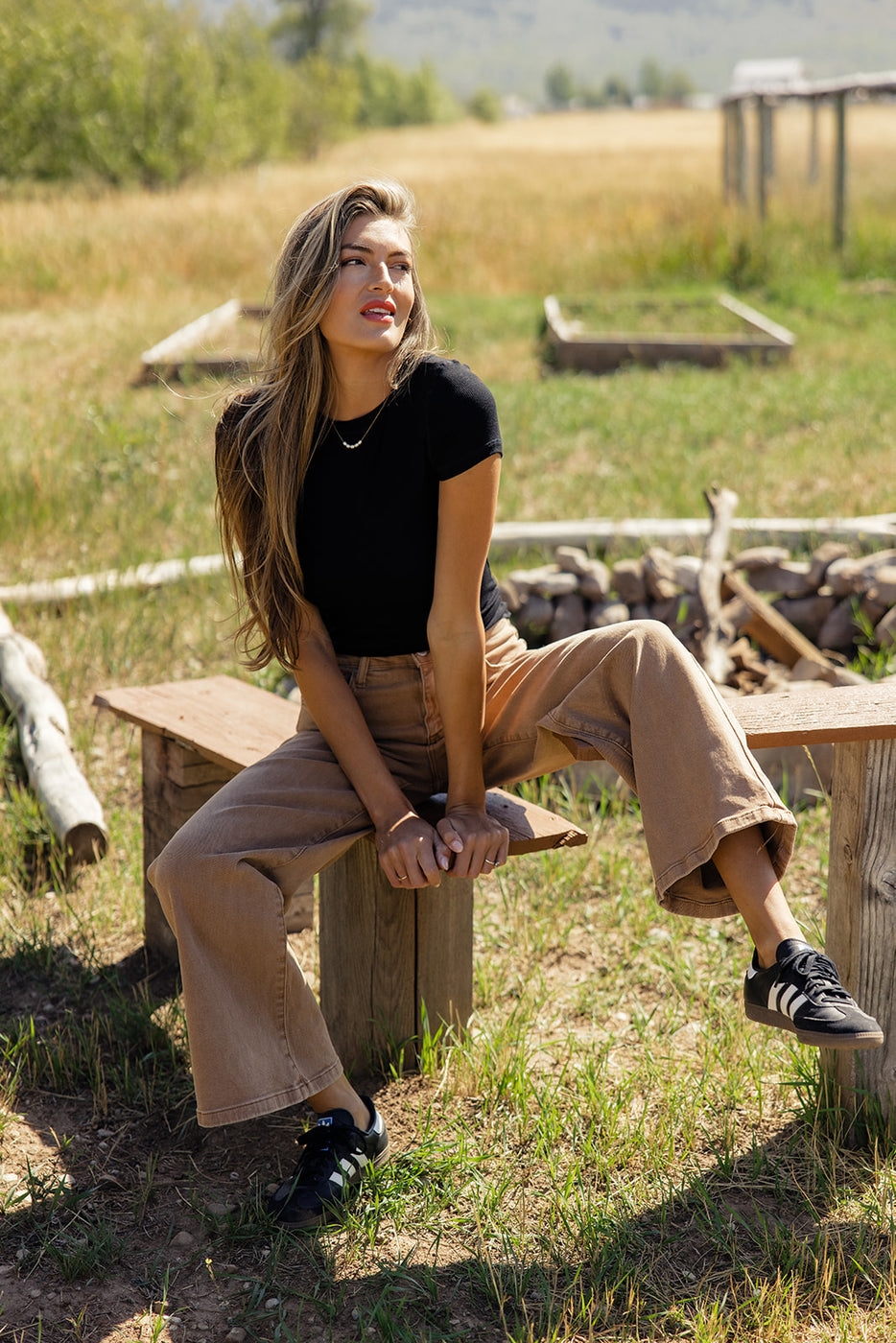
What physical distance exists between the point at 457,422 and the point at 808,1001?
126 cm

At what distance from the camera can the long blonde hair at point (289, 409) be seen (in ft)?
8.33

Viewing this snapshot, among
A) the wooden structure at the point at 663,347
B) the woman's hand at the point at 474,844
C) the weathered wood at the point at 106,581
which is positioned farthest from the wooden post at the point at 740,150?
the woman's hand at the point at 474,844

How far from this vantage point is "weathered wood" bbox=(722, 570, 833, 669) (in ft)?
15.1

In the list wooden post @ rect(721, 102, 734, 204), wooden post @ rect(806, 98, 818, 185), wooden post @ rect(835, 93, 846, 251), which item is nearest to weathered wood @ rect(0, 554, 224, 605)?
→ wooden post @ rect(835, 93, 846, 251)

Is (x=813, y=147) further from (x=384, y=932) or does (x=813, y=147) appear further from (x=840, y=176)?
(x=384, y=932)

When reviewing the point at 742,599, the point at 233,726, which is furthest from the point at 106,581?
the point at 742,599

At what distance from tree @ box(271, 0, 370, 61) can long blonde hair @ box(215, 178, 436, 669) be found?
321ft

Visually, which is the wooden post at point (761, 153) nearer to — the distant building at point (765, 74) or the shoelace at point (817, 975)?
the distant building at point (765, 74)

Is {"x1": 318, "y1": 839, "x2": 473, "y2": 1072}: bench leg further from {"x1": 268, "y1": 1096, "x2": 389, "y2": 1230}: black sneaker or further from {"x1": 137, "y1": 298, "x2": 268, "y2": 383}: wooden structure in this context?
{"x1": 137, "y1": 298, "x2": 268, "y2": 383}: wooden structure

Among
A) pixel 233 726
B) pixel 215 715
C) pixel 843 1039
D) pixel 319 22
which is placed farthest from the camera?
pixel 319 22

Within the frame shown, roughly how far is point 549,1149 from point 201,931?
32.8 inches

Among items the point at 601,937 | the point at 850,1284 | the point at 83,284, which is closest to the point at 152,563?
the point at 601,937

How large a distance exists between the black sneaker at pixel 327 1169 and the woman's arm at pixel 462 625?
2.09ft

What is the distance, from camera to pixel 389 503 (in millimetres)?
2561
